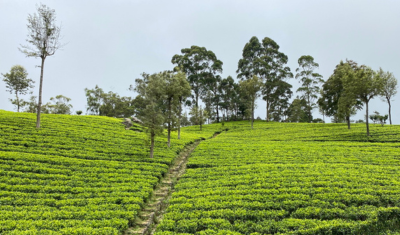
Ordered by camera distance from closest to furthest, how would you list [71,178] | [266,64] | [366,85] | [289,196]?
[289,196], [71,178], [366,85], [266,64]

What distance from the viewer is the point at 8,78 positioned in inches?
2164

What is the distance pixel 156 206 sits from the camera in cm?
1442

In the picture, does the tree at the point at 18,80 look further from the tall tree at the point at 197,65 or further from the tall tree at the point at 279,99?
the tall tree at the point at 279,99

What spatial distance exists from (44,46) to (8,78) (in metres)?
40.2

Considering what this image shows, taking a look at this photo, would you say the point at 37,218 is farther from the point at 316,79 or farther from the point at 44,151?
the point at 316,79

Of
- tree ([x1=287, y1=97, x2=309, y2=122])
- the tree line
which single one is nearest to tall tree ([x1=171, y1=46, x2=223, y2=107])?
the tree line

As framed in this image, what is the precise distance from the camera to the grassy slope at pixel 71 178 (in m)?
11.5

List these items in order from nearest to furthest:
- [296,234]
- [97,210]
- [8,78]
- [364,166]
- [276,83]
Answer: [296,234] < [97,210] < [364,166] < [8,78] < [276,83]

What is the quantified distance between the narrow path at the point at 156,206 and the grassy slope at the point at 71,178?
0.53 metres

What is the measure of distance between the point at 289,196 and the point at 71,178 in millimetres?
16175

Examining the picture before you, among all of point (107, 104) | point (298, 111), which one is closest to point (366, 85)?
point (298, 111)

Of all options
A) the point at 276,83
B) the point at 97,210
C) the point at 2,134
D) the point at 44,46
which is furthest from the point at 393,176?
the point at 276,83

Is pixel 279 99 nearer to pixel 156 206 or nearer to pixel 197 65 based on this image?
pixel 197 65

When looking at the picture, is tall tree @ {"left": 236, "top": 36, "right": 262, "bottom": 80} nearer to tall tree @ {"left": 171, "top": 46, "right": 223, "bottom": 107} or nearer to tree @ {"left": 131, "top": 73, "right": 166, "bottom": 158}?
tall tree @ {"left": 171, "top": 46, "right": 223, "bottom": 107}
